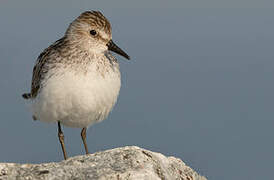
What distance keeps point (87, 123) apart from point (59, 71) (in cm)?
195

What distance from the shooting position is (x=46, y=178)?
21.1ft

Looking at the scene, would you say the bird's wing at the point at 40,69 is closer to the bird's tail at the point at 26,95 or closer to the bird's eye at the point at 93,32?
the bird's tail at the point at 26,95

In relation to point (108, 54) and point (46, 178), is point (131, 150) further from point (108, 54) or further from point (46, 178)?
point (108, 54)

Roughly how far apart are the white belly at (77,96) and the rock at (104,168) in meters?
2.75

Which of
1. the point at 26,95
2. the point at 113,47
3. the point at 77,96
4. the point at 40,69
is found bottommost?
the point at 26,95

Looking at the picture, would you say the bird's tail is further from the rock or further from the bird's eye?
the rock

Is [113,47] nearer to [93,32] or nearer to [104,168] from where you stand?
[93,32]

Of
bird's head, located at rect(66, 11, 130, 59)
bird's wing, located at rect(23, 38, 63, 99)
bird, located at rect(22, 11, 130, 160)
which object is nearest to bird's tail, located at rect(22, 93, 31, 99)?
bird's wing, located at rect(23, 38, 63, 99)

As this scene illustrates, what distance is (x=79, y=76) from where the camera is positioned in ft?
32.2

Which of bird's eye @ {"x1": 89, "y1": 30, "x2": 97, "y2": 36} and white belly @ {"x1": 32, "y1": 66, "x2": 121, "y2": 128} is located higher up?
bird's eye @ {"x1": 89, "y1": 30, "x2": 97, "y2": 36}

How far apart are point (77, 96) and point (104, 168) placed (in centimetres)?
361

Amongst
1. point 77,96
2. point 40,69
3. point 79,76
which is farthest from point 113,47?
point 40,69

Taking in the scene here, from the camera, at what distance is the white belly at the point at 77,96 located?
9.81m

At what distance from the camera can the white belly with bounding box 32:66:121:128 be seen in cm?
981
